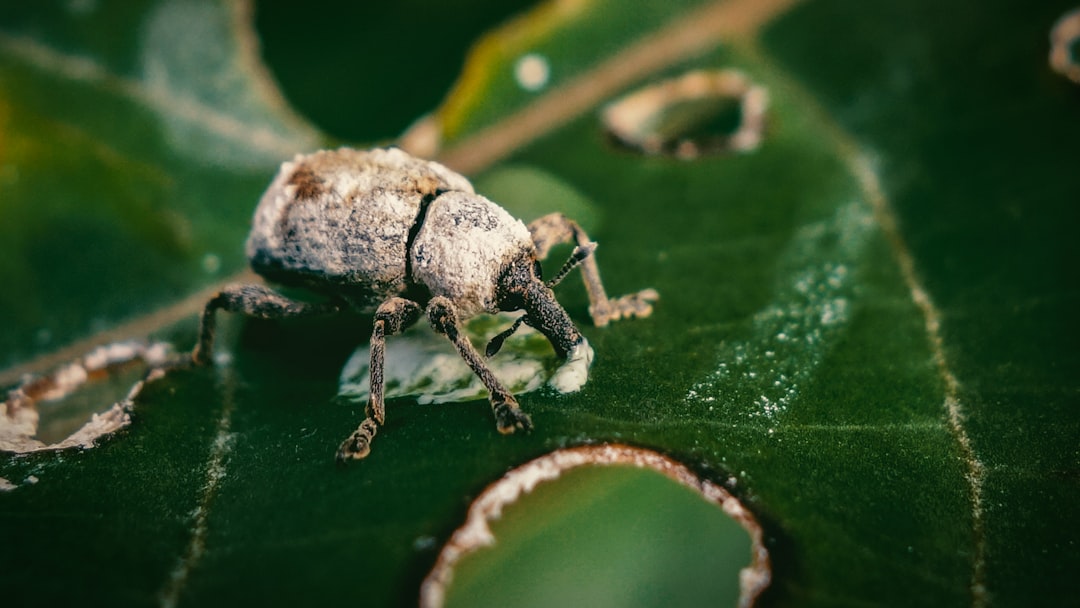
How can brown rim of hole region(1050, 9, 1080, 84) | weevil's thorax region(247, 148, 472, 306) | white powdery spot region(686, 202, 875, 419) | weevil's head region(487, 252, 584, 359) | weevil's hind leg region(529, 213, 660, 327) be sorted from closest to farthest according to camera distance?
white powdery spot region(686, 202, 875, 419) → weevil's head region(487, 252, 584, 359) → weevil's hind leg region(529, 213, 660, 327) → weevil's thorax region(247, 148, 472, 306) → brown rim of hole region(1050, 9, 1080, 84)

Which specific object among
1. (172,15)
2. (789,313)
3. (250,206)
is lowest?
(789,313)

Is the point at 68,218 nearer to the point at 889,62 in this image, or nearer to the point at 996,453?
the point at 996,453

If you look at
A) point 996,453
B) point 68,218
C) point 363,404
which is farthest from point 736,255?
point 68,218

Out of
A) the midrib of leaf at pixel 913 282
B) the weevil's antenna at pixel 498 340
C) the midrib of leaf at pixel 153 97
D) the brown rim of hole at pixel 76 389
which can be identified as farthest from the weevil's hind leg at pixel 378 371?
the midrib of leaf at pixel 913 282

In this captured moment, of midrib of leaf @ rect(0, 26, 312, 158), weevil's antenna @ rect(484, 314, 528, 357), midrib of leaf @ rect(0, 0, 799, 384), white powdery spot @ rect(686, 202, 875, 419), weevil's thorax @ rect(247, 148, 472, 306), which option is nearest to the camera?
white powdery spot @ rect(686, 202, 875, 419)

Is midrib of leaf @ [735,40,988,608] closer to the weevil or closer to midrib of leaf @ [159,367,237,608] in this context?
the weevil

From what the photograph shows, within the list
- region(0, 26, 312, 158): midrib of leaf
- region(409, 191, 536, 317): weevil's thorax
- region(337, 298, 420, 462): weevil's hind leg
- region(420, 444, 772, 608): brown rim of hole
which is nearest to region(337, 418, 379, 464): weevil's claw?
region(337, 298, 420, 462): weevil's hind leg

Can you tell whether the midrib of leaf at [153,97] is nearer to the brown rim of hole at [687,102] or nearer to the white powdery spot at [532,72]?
the white powdery spot at [532,72]

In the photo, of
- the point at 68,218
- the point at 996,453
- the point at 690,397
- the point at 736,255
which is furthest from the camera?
the point at 68,218
